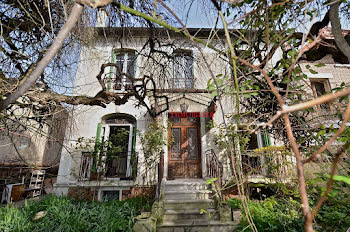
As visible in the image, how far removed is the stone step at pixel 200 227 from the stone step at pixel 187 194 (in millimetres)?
1101

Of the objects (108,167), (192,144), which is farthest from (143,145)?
(192,144)

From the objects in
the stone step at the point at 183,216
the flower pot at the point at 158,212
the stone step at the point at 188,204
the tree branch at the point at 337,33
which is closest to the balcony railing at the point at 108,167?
the stone step at the point at 188,204

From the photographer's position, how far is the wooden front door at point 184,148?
714 centimetres

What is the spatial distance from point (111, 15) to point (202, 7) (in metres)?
1.46

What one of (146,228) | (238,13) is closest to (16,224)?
(146,228)

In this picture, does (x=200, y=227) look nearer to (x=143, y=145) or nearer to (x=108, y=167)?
(x=143, y=145)

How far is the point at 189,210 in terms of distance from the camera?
4.76 m

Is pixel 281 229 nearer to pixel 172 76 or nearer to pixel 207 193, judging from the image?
pixel 207 193

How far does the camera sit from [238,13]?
217 centimetres

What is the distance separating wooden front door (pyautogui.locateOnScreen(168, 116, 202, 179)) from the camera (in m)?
7.14

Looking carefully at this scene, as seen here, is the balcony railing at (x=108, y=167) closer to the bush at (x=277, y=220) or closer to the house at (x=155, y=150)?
the house at (x=155, y=150)

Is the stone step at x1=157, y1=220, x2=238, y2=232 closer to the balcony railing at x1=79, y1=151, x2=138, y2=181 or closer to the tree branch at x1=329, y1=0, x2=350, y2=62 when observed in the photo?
the balcony railing at x1=79, y1=151, x2=138, y2=181

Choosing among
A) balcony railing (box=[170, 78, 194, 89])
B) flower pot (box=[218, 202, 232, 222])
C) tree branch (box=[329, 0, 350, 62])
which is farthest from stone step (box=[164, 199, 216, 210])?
tree branch (box=[329, 0, 350, 62])

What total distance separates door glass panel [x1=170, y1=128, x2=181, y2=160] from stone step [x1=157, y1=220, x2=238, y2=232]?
127 inches
